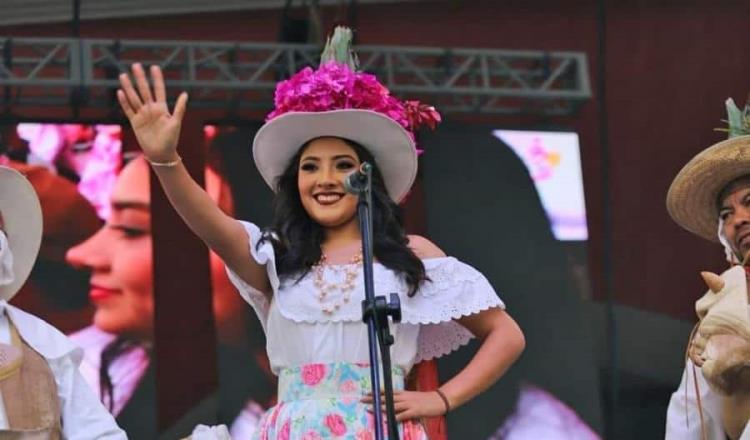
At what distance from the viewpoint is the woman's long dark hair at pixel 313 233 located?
5094mm

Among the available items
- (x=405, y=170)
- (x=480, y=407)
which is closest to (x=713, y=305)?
(x=405, y=170)

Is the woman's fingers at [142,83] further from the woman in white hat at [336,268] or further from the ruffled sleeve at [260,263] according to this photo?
the ruffled sleeve at [260,263]

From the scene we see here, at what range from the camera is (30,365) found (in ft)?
16.0

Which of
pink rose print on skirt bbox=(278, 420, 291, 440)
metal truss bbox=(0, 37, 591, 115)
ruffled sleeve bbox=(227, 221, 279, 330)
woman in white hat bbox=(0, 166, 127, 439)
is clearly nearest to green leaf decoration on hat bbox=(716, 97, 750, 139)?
ruffled sleeve bbox=(227, 221, 279, 330)

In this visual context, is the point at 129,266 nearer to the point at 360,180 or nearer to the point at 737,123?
the point at 737,123

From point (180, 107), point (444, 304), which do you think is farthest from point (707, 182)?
point (180, 107)

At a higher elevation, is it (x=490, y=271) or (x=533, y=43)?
(x=533, y=43)

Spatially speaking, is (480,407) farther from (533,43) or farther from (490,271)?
(533,43)

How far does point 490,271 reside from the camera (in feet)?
31.6

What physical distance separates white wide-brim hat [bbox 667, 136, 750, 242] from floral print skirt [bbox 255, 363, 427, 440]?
1104 millimetres

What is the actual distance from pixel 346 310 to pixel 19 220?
0.91 m

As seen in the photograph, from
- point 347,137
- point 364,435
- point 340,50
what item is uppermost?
point 340,50

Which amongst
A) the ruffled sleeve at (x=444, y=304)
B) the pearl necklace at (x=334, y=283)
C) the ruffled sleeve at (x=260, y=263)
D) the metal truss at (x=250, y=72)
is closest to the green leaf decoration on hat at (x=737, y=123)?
the ruffled sleeve at (x=444, y=304)

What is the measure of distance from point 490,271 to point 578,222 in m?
0.57
